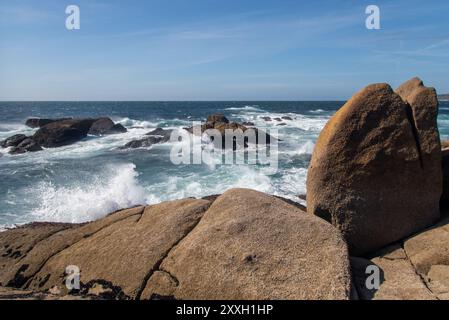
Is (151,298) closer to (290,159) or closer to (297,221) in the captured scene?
(297,221)

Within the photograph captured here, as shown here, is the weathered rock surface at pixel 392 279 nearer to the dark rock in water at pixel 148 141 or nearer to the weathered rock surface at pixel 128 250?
the weathered rock surface at pixel 128 250

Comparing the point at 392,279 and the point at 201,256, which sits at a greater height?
the point at 201,256

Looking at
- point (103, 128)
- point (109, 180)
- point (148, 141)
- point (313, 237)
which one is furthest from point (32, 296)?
point (103, 128)

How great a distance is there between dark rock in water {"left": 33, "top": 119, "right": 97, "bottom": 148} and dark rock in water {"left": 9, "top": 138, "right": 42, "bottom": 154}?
3.09 feet

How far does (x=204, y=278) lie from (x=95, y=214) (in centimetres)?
970

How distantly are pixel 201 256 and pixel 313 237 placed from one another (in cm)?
156

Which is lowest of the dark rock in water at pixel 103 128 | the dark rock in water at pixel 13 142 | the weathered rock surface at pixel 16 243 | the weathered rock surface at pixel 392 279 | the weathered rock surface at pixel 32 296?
the weathered rock surface at pixel 16 243

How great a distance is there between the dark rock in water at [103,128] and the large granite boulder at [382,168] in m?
37.2

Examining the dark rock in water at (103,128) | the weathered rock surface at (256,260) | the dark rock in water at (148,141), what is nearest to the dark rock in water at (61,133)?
the dark rock in water at (103,128)

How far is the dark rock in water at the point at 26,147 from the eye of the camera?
2997 centimetres

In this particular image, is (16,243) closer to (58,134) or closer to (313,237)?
(313,237)

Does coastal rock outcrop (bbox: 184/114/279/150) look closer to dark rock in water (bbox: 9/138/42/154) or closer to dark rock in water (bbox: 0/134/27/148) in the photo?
dark rock in water (bbox: 9/138/42/154)

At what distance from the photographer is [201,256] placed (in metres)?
5.11

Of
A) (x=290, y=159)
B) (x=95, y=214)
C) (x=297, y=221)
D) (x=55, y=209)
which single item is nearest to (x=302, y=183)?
(x=290, y=159)
